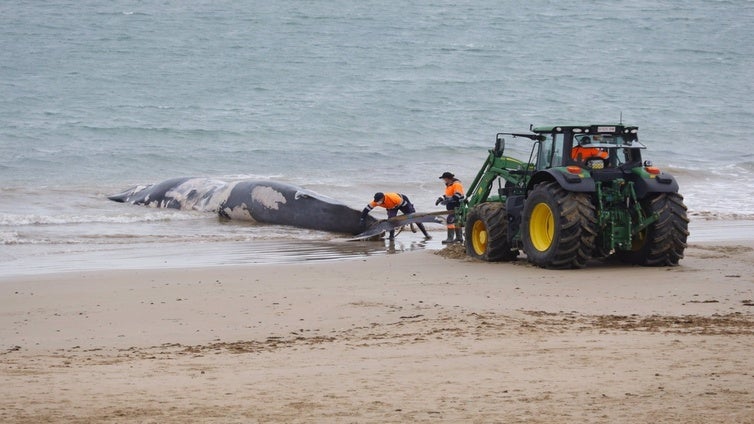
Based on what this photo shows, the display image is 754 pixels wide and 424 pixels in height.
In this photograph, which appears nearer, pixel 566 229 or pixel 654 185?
pixel 566 229

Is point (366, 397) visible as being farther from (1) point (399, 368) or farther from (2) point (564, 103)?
(2) point (564, 103)

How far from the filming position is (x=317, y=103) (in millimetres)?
41656

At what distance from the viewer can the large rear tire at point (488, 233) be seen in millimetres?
13148

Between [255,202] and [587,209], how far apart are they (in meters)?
9.46

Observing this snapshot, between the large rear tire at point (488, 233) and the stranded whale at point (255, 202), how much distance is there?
13.3ft

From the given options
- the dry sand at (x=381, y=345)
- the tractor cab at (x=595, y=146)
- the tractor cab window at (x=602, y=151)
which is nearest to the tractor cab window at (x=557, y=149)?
the tractor cab at (x=595, y=146)

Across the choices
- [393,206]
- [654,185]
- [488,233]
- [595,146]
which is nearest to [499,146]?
[488,233]

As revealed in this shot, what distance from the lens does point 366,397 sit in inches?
235

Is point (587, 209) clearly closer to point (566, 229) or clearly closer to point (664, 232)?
point (566, 229)

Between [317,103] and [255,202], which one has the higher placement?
[317,103]

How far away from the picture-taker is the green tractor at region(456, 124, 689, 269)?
12.0 m

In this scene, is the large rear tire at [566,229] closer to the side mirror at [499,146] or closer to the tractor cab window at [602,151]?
the tractor cab window at [602,151]

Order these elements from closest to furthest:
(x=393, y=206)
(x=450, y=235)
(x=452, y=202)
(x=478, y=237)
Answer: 1. (x=478, y=237)
2. (x=450, y=235)
3. (x=452, y=202)
4. (x=393, y=206)

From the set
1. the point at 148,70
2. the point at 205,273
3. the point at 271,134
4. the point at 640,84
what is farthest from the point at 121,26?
the point at 205,273
